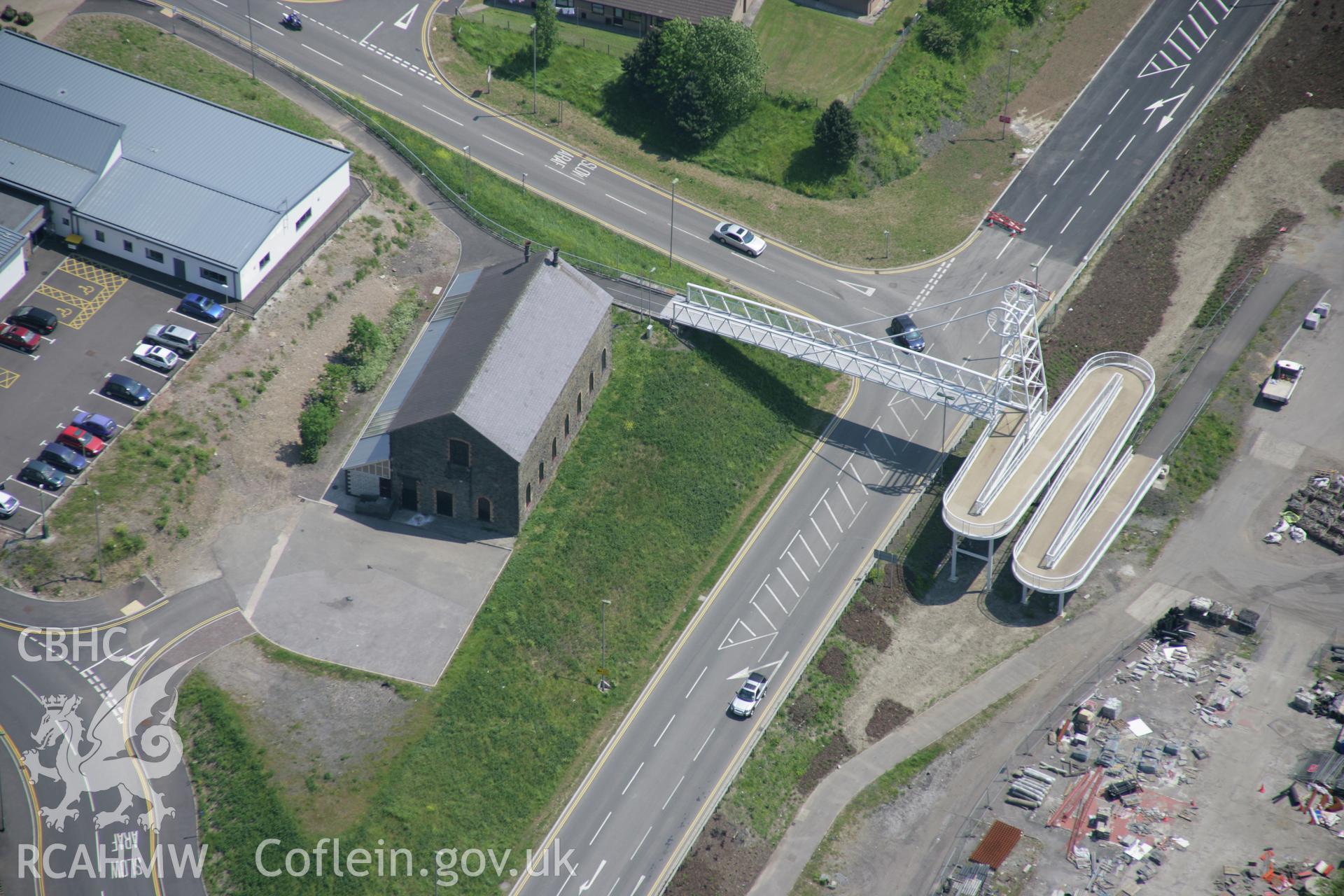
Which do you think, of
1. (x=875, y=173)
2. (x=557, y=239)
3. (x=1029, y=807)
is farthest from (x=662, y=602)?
(x=875, y=173)

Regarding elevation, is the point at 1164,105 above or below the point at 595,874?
above

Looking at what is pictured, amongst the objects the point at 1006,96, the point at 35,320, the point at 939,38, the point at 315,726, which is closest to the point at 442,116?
the point at 35,320

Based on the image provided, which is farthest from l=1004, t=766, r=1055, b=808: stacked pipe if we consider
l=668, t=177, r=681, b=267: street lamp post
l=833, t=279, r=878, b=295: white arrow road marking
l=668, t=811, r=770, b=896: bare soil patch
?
l=668, t=177, r=681, b=267: street lamp post

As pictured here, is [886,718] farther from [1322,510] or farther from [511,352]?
[1322,510]

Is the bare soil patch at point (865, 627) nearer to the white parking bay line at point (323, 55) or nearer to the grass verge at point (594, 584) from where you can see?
the grass verge at point (594, 584)

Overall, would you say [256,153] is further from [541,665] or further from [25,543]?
[541,665]

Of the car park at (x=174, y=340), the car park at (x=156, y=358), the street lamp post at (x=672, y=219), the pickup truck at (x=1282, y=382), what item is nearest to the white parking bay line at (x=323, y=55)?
the street lamp post at (x=672, y=219)
